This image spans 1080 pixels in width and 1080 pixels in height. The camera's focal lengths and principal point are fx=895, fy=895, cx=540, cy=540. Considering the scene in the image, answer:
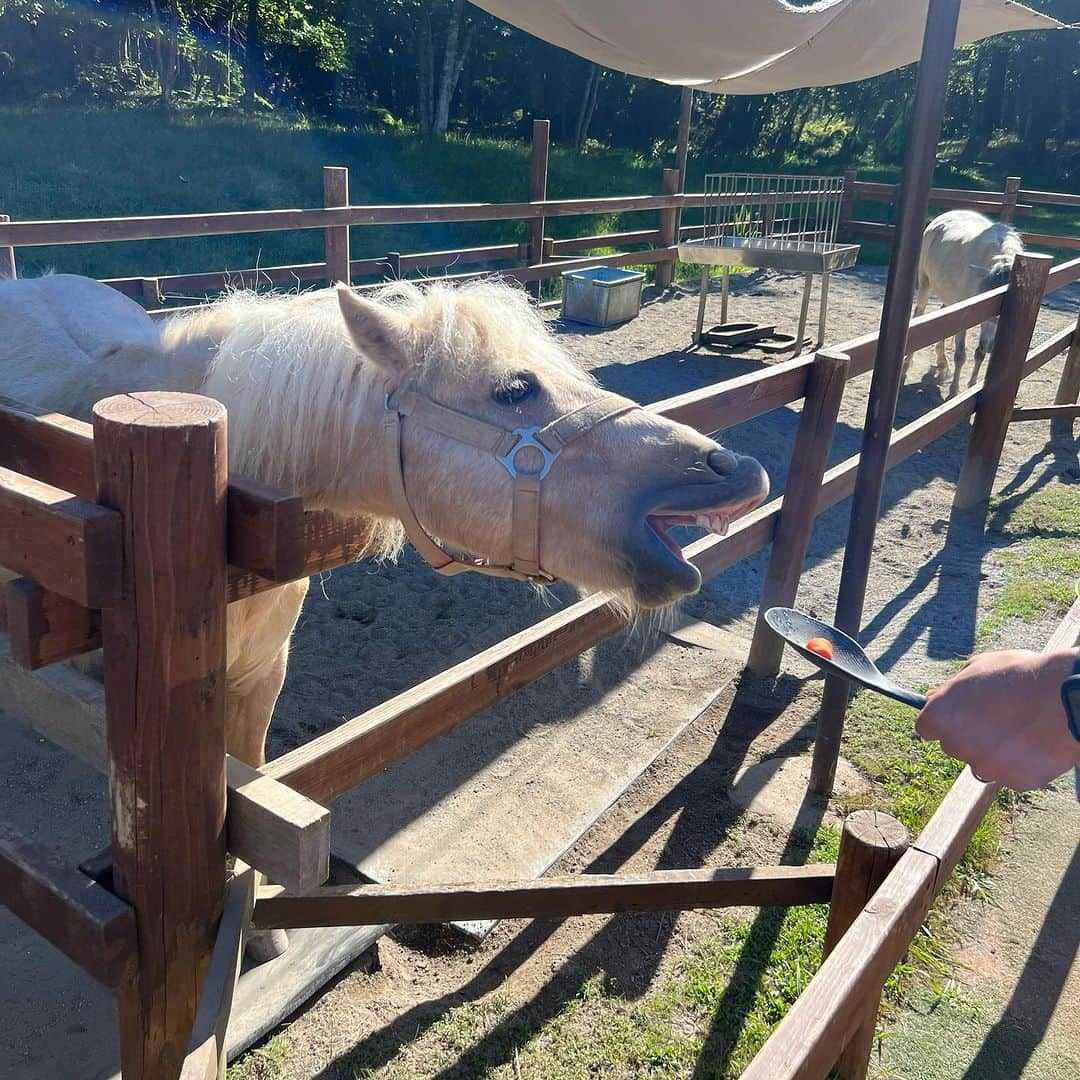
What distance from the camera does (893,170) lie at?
2500 cm

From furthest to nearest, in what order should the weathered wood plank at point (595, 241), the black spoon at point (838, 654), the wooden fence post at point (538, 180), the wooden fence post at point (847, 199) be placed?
the wooden fence post at point (847, 199), the weathered wood plank at point (595, 241), the wooden fence post at point (538, 180), the black spoon at point (838, 654)

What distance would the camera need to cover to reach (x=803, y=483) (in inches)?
140

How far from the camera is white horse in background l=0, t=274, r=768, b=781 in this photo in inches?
64.2

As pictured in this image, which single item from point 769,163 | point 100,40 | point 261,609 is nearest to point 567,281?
point 261,609

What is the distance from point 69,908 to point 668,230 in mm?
11634

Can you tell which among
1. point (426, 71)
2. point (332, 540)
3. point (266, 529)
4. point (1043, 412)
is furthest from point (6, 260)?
point (426, 71)

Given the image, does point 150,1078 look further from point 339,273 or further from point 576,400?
point 339,273

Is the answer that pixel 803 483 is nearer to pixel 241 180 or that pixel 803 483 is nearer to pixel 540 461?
pixel 540 461

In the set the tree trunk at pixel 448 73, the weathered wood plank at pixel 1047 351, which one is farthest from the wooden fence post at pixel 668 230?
the tree trunk at pixel 448 73

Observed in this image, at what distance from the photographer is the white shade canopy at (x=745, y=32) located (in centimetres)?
569

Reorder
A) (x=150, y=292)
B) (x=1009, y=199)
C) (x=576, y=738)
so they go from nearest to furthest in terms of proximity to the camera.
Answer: (x=576, y=738)
(x=150, y=292)
(x=1009, y=199)

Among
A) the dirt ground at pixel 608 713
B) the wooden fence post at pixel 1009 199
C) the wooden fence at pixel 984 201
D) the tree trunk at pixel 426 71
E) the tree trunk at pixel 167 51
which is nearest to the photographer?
the dirt ground at pixel 608 713

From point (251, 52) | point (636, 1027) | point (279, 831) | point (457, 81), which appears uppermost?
point (251, 52)

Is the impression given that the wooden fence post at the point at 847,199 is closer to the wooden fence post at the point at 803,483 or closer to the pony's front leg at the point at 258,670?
the wooden fence post at the point at 803,483
